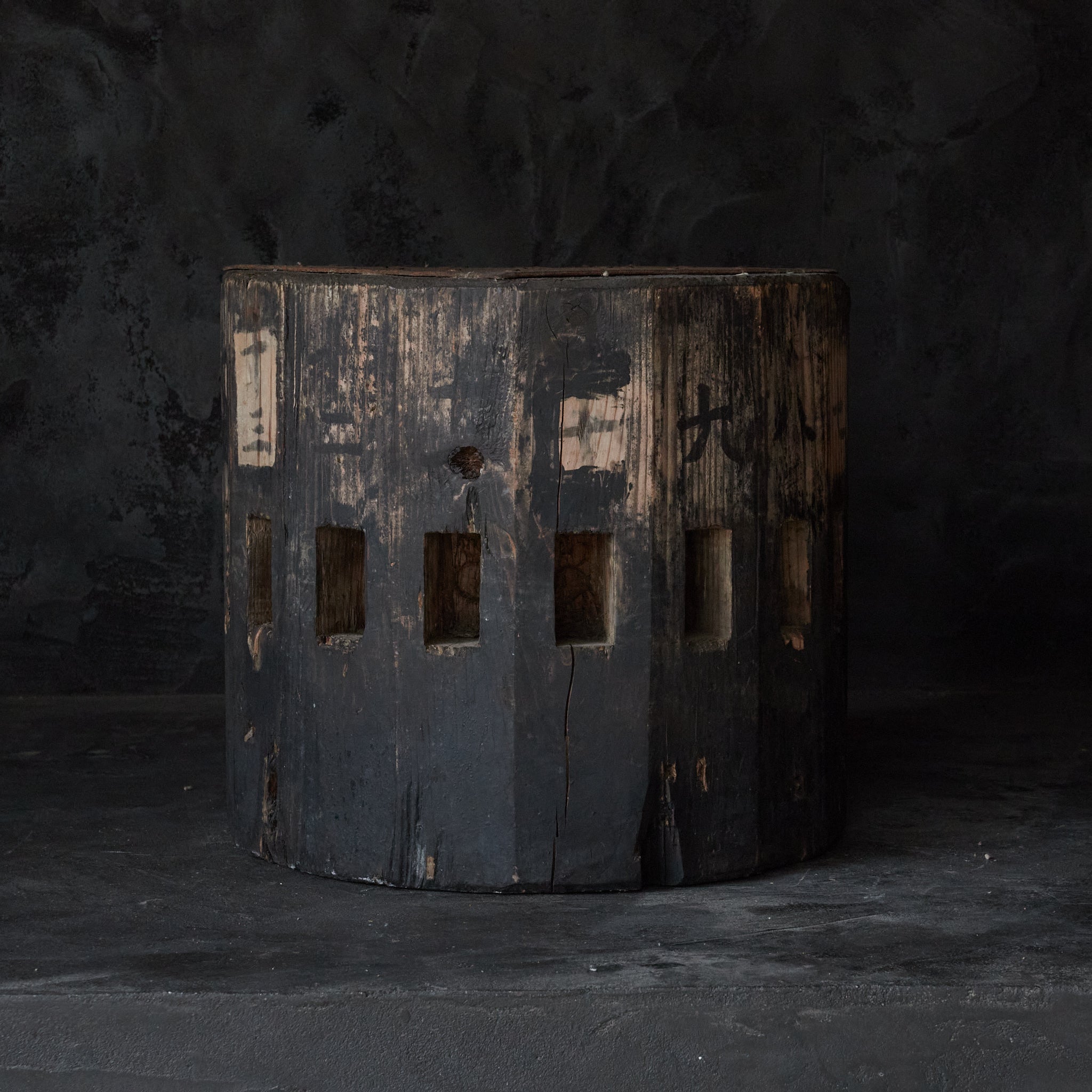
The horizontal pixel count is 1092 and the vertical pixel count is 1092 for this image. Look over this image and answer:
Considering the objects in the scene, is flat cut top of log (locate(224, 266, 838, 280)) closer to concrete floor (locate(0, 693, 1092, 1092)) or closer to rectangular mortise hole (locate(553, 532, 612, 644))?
rectangular mortise hole (locate(553, 532, 612, 644))

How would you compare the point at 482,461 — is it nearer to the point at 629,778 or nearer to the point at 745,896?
the point at 629,778

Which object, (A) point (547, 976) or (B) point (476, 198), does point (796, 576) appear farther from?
(B) point (476, 198)

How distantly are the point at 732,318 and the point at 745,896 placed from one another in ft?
3.05

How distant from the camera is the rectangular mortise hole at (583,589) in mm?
2896

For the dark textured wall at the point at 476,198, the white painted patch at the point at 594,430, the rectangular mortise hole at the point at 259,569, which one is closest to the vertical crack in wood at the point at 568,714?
the white painted patch at the point at 594,430

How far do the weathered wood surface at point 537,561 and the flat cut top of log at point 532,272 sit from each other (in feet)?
0.05

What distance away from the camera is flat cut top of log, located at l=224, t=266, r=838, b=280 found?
9.37 feet

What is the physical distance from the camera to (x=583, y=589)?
9.70ft

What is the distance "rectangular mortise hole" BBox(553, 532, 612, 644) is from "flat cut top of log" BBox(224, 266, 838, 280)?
422mm

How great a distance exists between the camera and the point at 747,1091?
95.1 inches

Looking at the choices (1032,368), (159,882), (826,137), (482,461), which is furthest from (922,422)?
(159,882)

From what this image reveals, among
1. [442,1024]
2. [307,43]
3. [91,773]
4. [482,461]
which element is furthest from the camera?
[307,43]

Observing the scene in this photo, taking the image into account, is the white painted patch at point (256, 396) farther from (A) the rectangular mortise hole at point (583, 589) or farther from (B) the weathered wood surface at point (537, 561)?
(A) the rectangular mortise hole at point (583, 589)

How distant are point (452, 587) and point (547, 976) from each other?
0.75m
